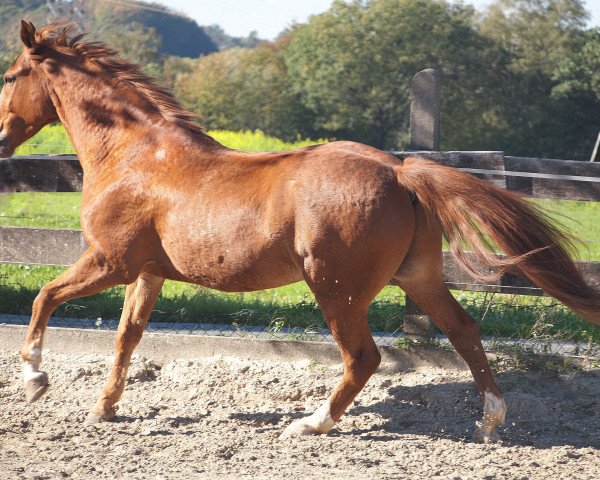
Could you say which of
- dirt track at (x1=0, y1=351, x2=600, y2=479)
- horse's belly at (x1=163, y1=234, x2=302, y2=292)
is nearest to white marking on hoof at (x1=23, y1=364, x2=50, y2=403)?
dirt track at (x1=0, y1=351, x2=600, y2=479)

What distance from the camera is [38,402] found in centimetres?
539

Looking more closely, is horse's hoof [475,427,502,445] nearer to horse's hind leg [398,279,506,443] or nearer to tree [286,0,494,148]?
horse's hind leg [398,279,506,443]

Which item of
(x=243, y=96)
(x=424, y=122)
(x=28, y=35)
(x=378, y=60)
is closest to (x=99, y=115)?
(x=28, y=35)

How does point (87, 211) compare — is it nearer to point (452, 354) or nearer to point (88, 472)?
point (88, 472)

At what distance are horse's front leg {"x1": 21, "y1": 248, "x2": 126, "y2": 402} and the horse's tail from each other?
1.76 m

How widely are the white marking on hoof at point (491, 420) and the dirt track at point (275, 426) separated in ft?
0.22

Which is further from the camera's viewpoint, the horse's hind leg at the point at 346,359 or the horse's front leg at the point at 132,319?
the horse's front leg at the point at 132,319

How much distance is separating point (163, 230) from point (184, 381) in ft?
3.87

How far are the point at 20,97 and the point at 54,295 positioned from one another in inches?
52.6

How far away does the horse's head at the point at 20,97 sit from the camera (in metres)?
5.42

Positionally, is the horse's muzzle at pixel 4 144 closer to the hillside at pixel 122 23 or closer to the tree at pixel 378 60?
the hillside at pixel 122 23

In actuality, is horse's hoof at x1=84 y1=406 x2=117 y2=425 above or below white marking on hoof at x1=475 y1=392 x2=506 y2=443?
below

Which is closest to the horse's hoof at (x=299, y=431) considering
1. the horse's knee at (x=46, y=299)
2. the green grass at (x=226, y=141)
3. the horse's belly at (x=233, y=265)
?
the horse's belly at (x=233, y=265)

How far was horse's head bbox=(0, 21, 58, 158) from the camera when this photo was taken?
542 centimetres
